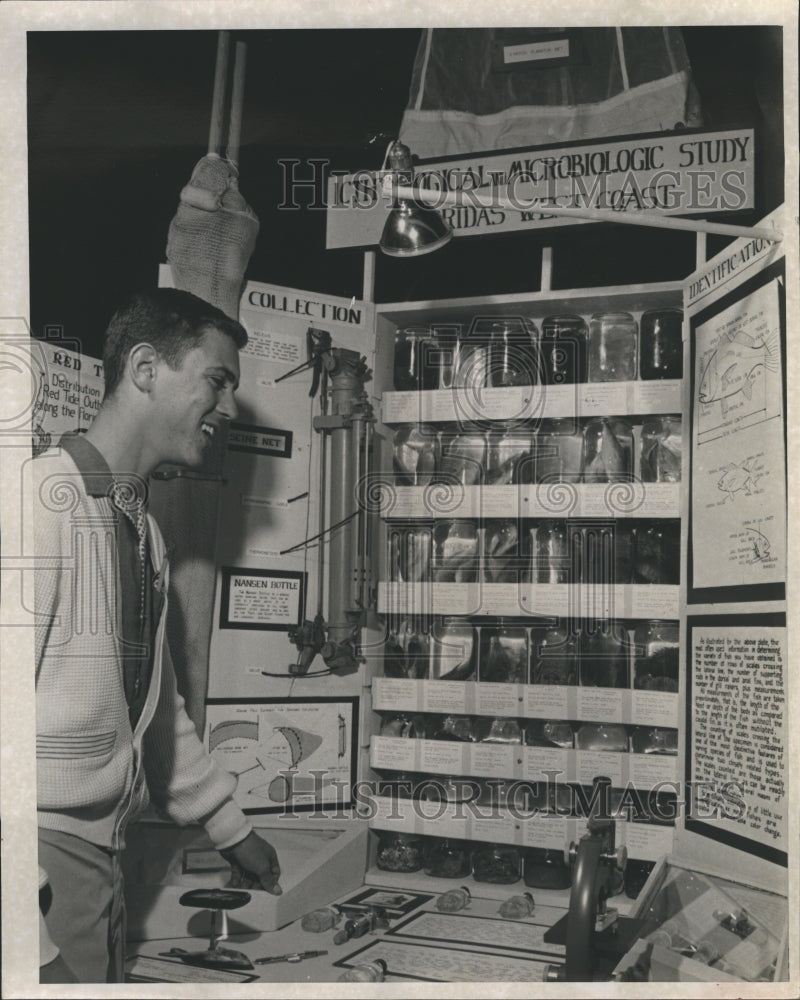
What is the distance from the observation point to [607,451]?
337 centimetres

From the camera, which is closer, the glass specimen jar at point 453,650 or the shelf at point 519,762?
the shelf at point 519,762

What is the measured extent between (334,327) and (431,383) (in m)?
0.36

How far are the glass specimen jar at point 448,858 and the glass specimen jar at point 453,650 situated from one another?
20.4 inches

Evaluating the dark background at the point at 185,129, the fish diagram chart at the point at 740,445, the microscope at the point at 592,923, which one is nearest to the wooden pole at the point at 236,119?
the dark background at the point at 185,129

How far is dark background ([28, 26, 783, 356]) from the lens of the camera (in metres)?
2.93

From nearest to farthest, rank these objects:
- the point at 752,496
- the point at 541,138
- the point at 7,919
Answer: the point at 7,919 → the point at 752,496 → the point at 541,138

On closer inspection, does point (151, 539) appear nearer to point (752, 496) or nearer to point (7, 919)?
point (7, 919)

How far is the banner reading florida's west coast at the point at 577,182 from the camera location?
3.21m

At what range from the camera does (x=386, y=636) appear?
349 centimetres

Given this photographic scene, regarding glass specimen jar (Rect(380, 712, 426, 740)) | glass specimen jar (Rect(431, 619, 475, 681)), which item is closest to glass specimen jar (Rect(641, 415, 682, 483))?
glass specimen jar (Rect(431, 619, 475, 681))

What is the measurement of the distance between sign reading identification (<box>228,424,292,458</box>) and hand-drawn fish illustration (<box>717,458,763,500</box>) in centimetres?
131

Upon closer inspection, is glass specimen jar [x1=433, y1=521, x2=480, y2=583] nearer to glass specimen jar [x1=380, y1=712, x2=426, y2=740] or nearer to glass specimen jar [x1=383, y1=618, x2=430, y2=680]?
glass specimen jar [x1=383, y1=618, x2=430, y2=680]

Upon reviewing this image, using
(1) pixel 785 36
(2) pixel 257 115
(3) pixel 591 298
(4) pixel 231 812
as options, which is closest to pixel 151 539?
(4) pixel 231 812

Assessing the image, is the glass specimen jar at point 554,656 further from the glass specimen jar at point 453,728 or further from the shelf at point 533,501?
the shelf at point 533,501
